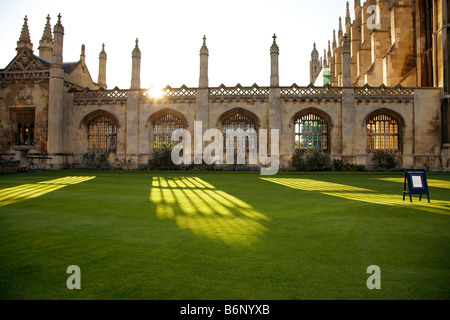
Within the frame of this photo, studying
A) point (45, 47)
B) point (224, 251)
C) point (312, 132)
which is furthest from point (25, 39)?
point (224, 251)

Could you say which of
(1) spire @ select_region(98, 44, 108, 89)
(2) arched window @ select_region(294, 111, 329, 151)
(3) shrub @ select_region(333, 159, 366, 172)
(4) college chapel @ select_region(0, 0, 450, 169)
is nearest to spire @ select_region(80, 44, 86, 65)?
(1) spire @ select_region(98, 44, 108, 89)

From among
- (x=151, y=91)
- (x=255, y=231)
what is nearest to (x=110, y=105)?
(x=151, y=91)

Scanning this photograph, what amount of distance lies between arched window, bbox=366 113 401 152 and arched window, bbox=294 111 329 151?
3311 mm

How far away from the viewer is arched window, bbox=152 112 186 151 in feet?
75.3

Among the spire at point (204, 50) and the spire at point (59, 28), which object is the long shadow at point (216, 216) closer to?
the spire at point (204, 50)

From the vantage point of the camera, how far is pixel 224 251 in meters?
3.47

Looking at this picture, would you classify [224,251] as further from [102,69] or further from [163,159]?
[102,69]

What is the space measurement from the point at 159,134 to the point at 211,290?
2155 centimetres

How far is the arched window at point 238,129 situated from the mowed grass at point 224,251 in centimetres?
1588

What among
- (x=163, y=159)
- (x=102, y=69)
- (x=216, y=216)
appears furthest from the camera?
(x=102, y=69)

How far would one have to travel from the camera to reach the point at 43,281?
8.71 ft

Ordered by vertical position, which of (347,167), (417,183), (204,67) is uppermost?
(204,67)

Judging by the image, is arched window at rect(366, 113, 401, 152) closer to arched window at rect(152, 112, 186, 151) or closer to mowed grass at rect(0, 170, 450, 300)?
arched window at rect(152, 112, 186, 151)

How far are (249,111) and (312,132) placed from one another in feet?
17.1
